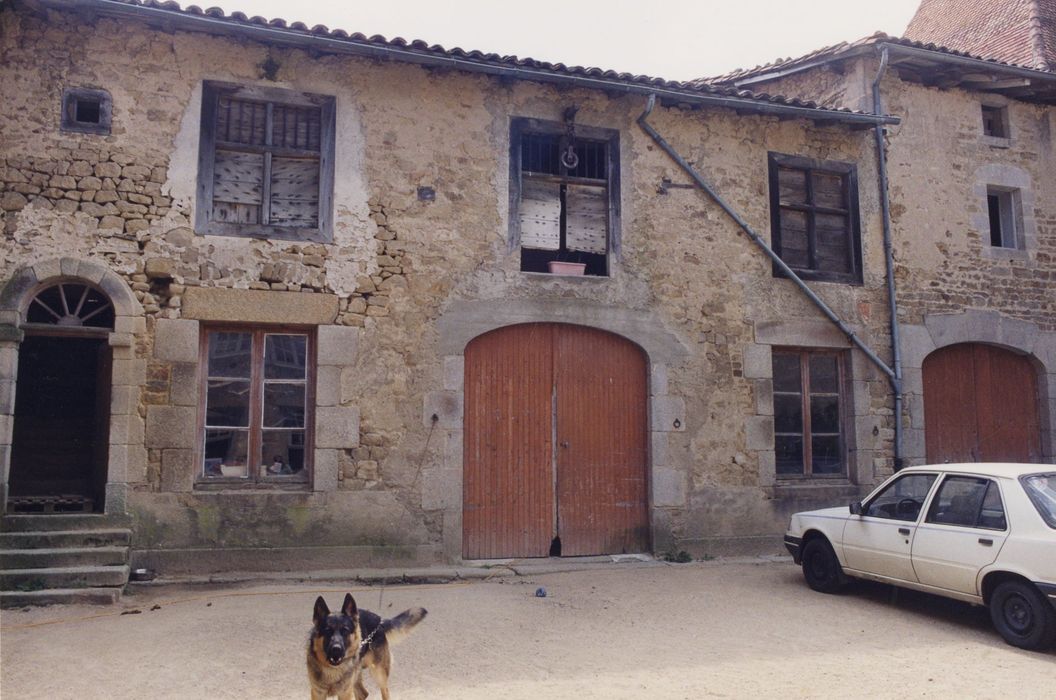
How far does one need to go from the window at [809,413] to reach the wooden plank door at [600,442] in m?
1.75

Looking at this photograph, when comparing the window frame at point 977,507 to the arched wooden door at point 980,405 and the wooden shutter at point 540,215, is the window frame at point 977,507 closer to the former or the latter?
the arched wooden door at point 980,405

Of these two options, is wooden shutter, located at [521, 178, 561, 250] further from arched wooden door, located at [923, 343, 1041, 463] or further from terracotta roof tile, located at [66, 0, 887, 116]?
arched wooden door, located at [923, 343, 1041, 463]

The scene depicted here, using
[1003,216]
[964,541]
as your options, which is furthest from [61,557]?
[1003,216]

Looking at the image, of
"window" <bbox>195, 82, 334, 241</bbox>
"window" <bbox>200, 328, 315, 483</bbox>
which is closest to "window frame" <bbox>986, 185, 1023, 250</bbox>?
"window" <bbox>195, 82, 334, 241</bbox>

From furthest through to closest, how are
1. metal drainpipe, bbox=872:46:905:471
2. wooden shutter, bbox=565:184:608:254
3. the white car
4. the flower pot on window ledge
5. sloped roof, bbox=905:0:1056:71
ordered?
sloped roof, bbox=905:0:1056:71
metal drainpipe, bbox=872:46:905:471
wooden shutter, bbox=565:184:608:254
the flower pot on window ledge
the white car

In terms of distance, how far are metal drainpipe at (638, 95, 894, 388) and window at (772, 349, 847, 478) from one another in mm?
370

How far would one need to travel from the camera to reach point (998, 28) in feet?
40.9

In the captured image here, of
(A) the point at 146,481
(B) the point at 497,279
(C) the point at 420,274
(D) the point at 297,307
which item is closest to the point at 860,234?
(B) the point at 497,279

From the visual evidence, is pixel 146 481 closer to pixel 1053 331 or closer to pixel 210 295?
pixel 210 295

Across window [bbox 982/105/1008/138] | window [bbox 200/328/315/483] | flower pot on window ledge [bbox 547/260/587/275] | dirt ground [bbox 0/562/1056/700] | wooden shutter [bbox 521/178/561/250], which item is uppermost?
window [bbox 982/105/1008/138]

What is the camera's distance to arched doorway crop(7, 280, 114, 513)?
7.59 meters

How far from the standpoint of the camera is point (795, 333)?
9.23 m

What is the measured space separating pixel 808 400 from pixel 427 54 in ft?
18.9

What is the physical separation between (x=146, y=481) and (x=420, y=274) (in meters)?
→ 3.18
